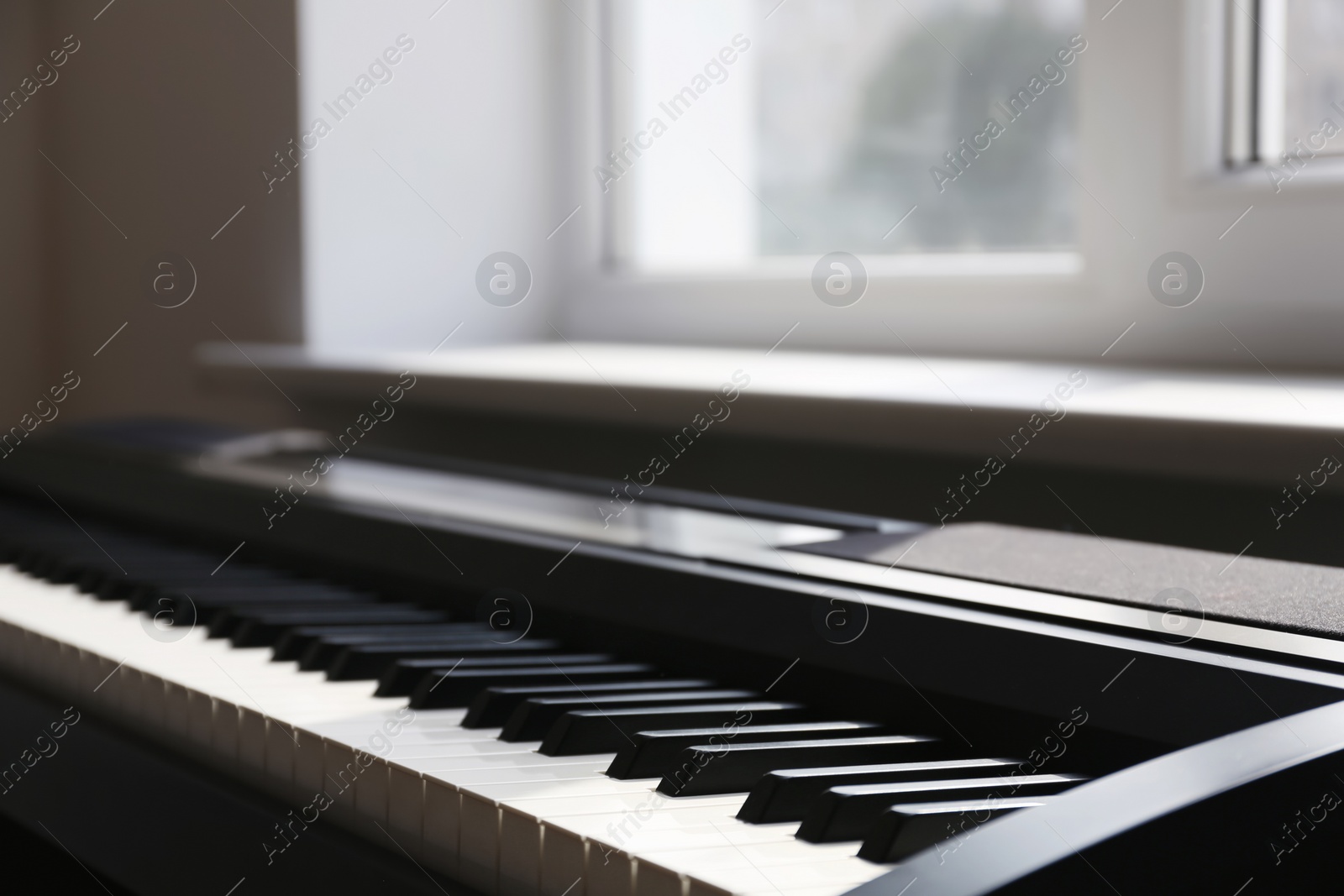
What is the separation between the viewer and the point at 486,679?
0.88 metres

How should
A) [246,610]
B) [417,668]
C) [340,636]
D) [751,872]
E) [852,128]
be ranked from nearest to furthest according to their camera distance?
[751,872], [417,668], [340,636], [246,610], [852,128]

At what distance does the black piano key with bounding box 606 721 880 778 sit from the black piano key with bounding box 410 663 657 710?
0.12 metres

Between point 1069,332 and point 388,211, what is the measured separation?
1188mm

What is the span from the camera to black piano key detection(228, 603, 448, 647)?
1.05 meters

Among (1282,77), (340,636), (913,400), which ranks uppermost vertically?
(1282,77)

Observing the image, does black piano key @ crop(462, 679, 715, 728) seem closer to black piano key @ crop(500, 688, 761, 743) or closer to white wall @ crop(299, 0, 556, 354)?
black piano key @ crop(500, 688, 761, 743)

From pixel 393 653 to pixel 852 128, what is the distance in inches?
51.7

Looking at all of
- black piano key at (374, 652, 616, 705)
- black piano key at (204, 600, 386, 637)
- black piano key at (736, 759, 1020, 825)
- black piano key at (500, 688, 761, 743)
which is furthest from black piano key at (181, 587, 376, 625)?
black piano key at (736, 759, 1020, 825)

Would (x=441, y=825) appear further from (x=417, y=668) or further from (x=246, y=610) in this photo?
(x=246, y=610)

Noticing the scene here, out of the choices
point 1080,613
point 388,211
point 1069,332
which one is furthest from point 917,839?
point 388,211

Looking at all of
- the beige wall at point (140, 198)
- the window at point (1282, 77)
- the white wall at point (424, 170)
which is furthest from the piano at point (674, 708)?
the beige wall at point (140, 198)

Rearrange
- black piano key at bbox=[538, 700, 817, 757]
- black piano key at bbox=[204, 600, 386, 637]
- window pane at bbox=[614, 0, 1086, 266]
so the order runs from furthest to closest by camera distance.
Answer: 1. window pane at bbox=[614, 0, 1086, 266]
2. black piano key at bbox=[204, 600, 386, 637]
3. black piano key at bbox=[538, 700, 817, 757]

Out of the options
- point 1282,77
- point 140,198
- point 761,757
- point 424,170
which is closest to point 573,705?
point 761,757

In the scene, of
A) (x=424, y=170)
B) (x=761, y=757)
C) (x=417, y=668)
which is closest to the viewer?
(x=761, y=757)
